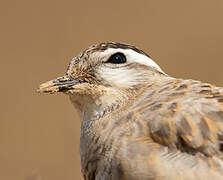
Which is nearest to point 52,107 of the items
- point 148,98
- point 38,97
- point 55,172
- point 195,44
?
point 38,97

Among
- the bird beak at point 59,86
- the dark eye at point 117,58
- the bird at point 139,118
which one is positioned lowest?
the bird at point 139,118

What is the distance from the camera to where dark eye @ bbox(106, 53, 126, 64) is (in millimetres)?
3861

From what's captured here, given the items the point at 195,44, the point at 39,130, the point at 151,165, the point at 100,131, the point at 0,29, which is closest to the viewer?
the point at 151,165

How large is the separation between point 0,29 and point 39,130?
7.69 ft

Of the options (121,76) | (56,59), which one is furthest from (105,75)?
(56,59)

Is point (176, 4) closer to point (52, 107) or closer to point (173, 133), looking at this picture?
point (52, 107)

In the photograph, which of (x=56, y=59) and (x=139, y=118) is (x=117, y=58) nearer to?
(x=139, y=118)

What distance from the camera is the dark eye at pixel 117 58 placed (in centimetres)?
386

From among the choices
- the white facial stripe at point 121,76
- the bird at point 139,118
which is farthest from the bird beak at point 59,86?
the white facial stripe at point 121,76

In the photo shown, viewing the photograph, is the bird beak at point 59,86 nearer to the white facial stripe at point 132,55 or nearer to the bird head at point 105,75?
the bird head at point 105,75

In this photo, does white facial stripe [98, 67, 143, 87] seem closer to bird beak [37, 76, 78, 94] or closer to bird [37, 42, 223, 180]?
bird [37, 42, 223, 180]

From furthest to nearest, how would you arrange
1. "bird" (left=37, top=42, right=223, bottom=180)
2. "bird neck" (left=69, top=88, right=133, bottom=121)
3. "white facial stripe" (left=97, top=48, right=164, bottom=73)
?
"white facial stripe" (left=97, top=48, right=164, bottom=73) → "bird neck" (left=69, top=88, right=133, bottom=121) → "bird" (left=37, top=42, right=223, bottom=180)

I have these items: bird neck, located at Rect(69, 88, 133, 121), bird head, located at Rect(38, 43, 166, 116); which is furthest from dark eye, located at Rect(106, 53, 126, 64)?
bird neck, located at Rect(69, 88, 133, 121)

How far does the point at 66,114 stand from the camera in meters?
8.92
